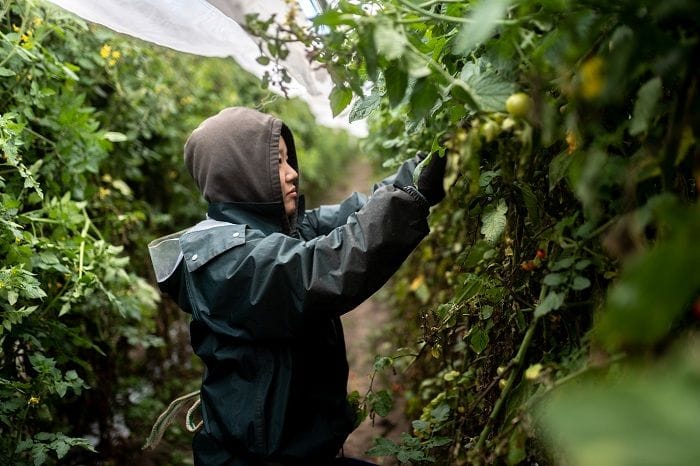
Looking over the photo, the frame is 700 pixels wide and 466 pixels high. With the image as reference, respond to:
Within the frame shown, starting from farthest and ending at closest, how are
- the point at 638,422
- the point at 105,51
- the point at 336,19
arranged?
the point at 105,51 → the point at 336,19 → the point at 638,422

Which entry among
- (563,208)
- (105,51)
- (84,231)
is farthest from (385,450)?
(105,51)

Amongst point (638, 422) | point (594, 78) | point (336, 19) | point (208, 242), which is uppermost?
point (336, 19)

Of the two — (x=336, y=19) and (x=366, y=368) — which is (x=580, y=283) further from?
(x=366, y=368)

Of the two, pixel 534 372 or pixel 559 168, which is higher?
pixel 559 168

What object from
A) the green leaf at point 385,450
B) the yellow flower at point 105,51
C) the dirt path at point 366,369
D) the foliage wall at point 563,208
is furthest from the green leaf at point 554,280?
the yellow flower at point 105,51

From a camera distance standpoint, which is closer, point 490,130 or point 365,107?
point 490,130

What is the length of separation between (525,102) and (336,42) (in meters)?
0.42

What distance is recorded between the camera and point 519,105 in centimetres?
98

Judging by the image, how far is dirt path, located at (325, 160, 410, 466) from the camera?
3.35 meters

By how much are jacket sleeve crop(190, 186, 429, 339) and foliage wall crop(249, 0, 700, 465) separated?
0.62 feet

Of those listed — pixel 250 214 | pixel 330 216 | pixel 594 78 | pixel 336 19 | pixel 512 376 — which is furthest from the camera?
pixel 330 216

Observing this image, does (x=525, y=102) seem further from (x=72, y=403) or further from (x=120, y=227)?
(x=72, y=403)

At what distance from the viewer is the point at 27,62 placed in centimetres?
213

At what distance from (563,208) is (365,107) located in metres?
0.57
